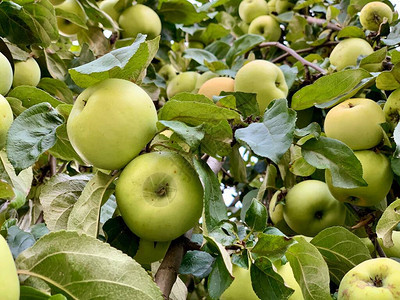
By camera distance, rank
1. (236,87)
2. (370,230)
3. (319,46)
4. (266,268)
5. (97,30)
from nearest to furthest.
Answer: (266,268)
(370,230)
(236,87)
(97,30)
(319,46)

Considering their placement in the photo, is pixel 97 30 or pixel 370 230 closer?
pixel 370 230

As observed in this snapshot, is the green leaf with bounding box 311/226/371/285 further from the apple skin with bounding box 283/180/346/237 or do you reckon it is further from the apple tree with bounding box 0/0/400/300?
the apple skin with bounding box 283/180/346/237

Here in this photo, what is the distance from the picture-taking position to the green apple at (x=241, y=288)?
87 cm

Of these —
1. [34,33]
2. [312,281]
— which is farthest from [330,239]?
[34,33]

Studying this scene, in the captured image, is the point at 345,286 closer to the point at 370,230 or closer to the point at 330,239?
the point at 330,239

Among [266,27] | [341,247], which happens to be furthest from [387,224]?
[266,27]

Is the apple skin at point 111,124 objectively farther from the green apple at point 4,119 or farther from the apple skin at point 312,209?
the apple skin at point 312,209

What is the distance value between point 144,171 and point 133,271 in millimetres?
209

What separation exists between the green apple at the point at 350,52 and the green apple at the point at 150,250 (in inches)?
32.2

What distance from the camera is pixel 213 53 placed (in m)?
1.97

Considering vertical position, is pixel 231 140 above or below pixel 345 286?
above

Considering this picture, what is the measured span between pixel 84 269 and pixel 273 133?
40 centimetres

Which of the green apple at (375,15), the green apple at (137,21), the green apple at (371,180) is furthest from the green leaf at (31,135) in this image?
the green apple at (375,15)

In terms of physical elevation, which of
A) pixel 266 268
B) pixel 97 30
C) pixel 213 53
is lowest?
pixel 213 53
